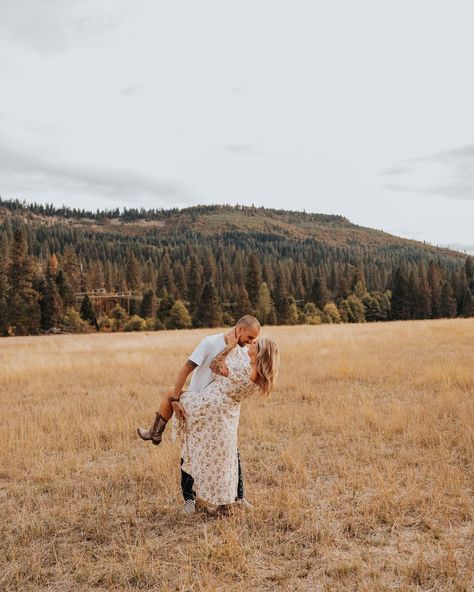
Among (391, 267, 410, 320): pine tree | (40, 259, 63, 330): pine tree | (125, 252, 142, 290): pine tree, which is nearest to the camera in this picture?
(40, 259, 63, 330): pine tree

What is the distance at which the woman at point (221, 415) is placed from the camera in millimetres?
4992

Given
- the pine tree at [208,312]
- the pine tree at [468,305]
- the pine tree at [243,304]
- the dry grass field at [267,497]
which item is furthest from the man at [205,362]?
the pine tree at [468,305]

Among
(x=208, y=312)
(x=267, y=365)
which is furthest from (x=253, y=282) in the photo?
(x=267, y=365)

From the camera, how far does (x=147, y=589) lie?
12.9ft

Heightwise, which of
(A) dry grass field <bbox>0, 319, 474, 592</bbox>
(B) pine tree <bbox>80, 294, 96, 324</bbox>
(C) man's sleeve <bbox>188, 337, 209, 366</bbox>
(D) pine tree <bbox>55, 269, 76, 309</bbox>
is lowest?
(A) dry grass field <bbox>0, 319, 474, 592</bbox>

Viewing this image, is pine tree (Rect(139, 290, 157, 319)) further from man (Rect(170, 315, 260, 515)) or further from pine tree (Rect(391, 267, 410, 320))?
man (Rect(170, 315, 260, 515))

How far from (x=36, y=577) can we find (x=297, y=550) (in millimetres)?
2238

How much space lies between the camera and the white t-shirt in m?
5.08

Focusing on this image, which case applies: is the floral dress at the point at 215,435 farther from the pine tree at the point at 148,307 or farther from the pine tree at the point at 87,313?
the pine tree at the point at 148,307

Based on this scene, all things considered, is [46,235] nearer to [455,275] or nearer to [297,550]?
[455,275]

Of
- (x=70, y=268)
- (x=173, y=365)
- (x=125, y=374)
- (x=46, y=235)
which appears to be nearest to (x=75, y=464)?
(x=125, y=374)

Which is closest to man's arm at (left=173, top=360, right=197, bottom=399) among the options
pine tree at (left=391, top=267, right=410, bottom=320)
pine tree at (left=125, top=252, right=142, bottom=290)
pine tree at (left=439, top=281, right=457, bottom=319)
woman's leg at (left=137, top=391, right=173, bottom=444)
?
woman's leg at (left=137, top=391, right=173, bottom=444)

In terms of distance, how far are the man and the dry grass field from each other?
241 millimetres

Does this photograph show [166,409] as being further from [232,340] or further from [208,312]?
[208,312]
